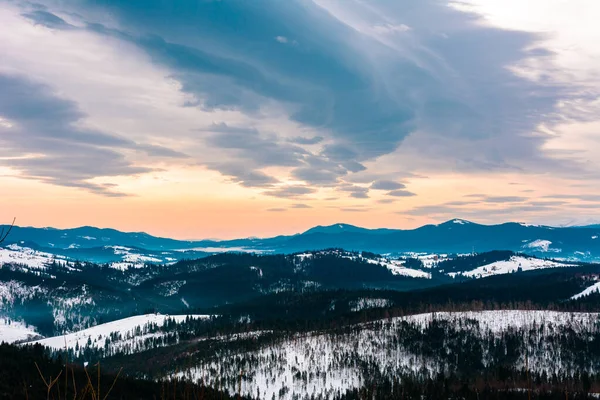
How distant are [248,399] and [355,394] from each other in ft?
138

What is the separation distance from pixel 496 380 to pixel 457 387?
22.5 m

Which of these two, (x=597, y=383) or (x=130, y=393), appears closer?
(x=130, y=393)

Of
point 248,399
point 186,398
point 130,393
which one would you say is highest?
point 186,398

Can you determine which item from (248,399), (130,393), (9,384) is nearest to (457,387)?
(248,399)

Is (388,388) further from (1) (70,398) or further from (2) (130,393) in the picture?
(1) (70,398)

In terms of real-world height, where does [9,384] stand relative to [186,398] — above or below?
below

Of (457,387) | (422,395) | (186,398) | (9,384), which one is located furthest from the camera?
(457,387)

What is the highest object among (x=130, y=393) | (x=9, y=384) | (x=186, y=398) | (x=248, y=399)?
(x=186, y=398)

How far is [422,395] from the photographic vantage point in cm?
17650

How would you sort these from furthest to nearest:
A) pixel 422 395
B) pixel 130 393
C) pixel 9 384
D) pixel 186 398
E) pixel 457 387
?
1. pixel 457 387
2. pixel 422 395
3. pixel 130 393
4. pixel 9 384
5. pixel 186 398

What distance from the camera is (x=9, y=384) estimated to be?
9869 centimetres

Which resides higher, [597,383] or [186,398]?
[186,398]

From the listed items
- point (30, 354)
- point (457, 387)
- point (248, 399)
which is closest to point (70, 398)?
point (30, 354)

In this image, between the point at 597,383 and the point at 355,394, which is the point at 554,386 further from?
the point at 355,394
